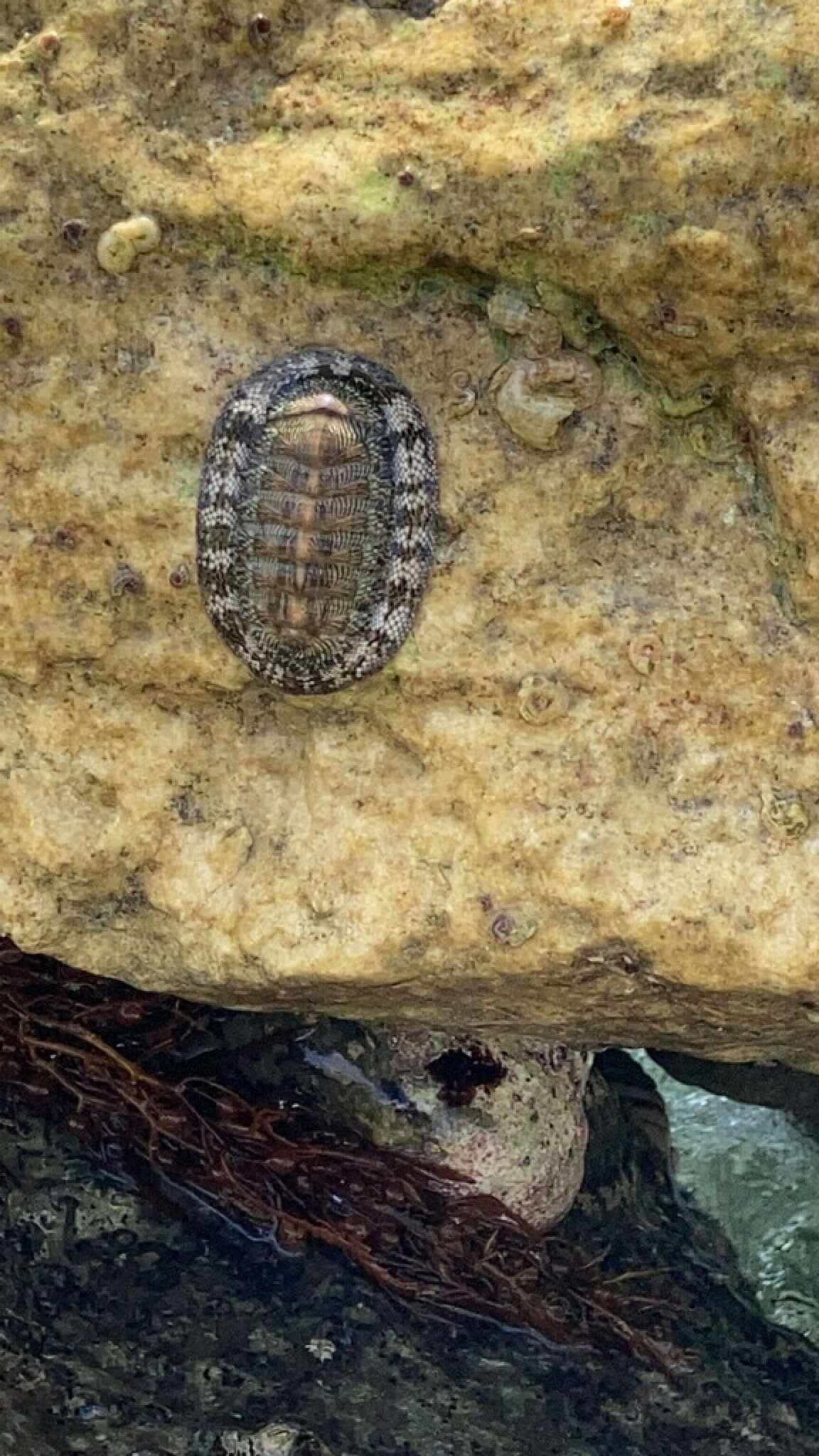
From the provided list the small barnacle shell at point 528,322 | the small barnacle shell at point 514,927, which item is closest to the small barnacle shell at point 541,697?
the small barnacle shell at point 514,927

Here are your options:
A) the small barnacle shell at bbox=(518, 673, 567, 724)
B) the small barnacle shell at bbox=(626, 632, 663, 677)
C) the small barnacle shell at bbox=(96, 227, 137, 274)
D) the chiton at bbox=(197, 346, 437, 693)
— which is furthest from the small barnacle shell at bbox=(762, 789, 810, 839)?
the small barnacle shell at bbox=(96, 227, 137, 274)

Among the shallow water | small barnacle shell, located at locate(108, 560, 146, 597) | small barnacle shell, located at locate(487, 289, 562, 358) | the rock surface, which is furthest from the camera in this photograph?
the shallow water

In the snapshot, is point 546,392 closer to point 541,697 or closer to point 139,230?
point 541,697

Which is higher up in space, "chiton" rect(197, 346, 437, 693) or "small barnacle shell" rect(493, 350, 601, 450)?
"small barnacle shell" rect(493, 350, 601, 450)

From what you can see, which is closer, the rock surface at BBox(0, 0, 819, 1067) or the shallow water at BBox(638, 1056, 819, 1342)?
the rock surface at BBox(0, 0, 819, 1067)

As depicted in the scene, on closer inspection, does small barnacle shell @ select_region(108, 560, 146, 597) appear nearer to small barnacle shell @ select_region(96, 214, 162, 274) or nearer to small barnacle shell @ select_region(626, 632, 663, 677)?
small barnacle shell @ select_region(96, 214, 162, 274)

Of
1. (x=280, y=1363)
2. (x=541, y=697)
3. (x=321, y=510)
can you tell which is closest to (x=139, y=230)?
(x=321, y=510)
